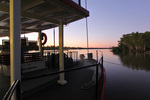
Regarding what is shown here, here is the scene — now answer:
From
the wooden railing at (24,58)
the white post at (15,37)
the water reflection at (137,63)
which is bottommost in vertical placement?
the water reflection at (137,63)

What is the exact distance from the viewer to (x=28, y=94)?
296 centimetres

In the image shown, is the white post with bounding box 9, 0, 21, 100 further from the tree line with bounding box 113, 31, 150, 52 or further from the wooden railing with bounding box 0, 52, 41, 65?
the tree line with bounding box 113, 31, 150, 52

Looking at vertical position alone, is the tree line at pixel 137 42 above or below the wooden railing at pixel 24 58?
above

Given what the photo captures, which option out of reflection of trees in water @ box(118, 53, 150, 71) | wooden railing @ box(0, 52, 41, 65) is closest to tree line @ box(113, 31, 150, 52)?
reflection of trees in water @ box(118, 53, 150, 71)

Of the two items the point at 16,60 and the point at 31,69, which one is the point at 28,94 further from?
the point at 31,69

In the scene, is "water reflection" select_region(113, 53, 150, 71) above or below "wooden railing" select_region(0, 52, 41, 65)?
below

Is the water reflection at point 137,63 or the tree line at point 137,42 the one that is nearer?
the water reflection at point 137,63

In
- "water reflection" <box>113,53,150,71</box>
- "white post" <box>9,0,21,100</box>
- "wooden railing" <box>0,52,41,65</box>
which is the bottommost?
"water reflection" <box>113,53,150,71</box>

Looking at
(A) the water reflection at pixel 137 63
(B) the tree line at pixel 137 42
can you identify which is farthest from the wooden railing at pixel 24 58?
(B) the tree line at pixel 137 42

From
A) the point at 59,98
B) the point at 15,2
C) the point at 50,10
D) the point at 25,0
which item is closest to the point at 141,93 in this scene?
the point at 59,98

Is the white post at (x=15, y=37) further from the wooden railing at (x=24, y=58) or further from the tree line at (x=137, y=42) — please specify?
the tree line at (x=137, y=42)

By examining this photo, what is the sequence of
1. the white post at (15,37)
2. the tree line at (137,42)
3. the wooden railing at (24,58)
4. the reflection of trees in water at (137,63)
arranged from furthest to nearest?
the tree line at (137,42) < the reflection of trees in water at (137,63) < the wooden railing at (24,58) < the white post at (15,37)

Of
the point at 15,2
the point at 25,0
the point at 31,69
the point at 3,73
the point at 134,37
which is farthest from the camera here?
the point at 134,37

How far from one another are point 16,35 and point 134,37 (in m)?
63.7
